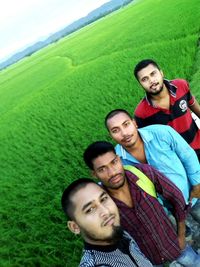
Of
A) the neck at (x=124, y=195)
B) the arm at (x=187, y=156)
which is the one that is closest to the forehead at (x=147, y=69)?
the arm at (x=187, y=156)

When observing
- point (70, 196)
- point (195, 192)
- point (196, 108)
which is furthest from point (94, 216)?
point (196, 108)

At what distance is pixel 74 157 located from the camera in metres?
4.61

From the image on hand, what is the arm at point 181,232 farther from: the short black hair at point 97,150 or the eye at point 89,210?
the eye at point 89,210

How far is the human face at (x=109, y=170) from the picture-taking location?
203cm

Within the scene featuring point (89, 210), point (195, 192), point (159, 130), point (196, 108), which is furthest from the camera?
point (196, 108)

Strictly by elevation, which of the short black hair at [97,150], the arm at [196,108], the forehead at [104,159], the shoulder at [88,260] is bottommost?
the arm at [196,108]

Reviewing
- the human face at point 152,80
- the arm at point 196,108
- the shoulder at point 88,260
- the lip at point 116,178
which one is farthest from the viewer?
the arm at point 196,108

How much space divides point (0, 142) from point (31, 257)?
159 inches

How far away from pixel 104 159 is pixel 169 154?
0.54 meters

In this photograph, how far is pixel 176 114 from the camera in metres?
3.01

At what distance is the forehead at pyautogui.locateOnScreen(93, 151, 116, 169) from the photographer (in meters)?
2.11

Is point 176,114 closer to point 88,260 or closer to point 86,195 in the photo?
point 86,195

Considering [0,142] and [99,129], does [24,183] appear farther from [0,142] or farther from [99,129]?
[0,142]

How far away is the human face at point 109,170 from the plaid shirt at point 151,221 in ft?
0.23
